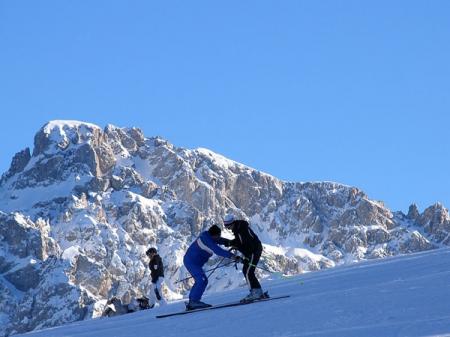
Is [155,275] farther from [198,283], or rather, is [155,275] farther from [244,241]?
[244,241]

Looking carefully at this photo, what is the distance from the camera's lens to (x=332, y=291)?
1638 centimetres

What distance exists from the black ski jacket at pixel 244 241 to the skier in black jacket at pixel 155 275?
→ 11135 mm

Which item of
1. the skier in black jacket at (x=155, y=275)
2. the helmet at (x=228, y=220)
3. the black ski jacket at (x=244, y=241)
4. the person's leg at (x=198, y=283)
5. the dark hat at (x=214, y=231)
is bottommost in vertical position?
the skier in black jacket at (x=155, y=275)

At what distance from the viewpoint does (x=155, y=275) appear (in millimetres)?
29109

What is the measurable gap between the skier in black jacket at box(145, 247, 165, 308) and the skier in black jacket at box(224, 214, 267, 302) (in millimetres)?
11110

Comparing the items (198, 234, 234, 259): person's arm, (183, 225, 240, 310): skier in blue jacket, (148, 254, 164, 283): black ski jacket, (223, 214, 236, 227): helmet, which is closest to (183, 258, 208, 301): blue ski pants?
(183, 225, 240, 310): skier in blue jacket

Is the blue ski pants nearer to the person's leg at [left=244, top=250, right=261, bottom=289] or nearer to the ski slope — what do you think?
the person's leg at [left=244, top=250, right=261, bottom=289]

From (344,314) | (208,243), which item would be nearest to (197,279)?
(208,243)

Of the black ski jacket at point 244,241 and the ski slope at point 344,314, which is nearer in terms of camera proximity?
the ski slope at point 344,314

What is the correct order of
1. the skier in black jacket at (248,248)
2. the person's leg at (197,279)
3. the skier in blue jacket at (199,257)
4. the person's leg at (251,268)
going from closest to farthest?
the skier in black jacket at (248,248)
the person's leg at (251,268)
the skier in blue jacket at (199,257)
the person's leg at (197,279)

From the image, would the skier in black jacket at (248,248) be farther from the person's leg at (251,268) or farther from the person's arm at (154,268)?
the person's arm at (154,268)

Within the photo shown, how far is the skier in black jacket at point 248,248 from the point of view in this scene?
17.7m

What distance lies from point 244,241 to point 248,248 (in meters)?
0.18

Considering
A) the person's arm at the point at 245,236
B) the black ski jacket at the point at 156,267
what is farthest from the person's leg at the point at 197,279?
the black ski jacket at the point at 156,267
